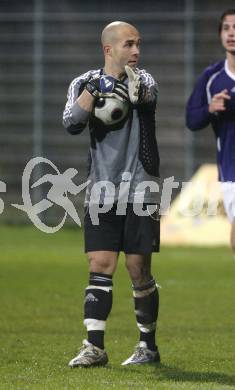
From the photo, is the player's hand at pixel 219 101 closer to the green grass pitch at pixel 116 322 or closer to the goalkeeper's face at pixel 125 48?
the goalkeeper's face at pixel 125 48

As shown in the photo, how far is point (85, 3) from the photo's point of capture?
854 inches

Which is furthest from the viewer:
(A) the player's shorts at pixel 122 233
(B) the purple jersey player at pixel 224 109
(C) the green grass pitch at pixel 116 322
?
(B) the purple jersey player at pixel 224 109

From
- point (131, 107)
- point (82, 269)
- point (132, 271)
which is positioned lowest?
point (82, 269)

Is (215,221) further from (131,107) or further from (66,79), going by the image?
(131,107)

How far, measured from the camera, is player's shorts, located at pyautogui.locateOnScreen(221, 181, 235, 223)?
25.5ft

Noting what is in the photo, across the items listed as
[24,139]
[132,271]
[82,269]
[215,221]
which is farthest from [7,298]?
[24,139]

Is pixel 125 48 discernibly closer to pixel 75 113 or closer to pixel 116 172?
pixel 75 113

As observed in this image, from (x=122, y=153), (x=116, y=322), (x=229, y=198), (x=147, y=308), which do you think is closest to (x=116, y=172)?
(x=122, y=153)

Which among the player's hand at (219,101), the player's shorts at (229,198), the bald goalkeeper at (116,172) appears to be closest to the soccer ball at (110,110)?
the bald goalkeeper at (116,172)

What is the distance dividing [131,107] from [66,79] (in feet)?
46.5

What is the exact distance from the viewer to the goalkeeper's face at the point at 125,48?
24.6 feet

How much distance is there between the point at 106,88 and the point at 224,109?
71cm

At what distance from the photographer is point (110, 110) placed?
745cm

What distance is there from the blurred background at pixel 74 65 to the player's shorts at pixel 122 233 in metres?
13.1
